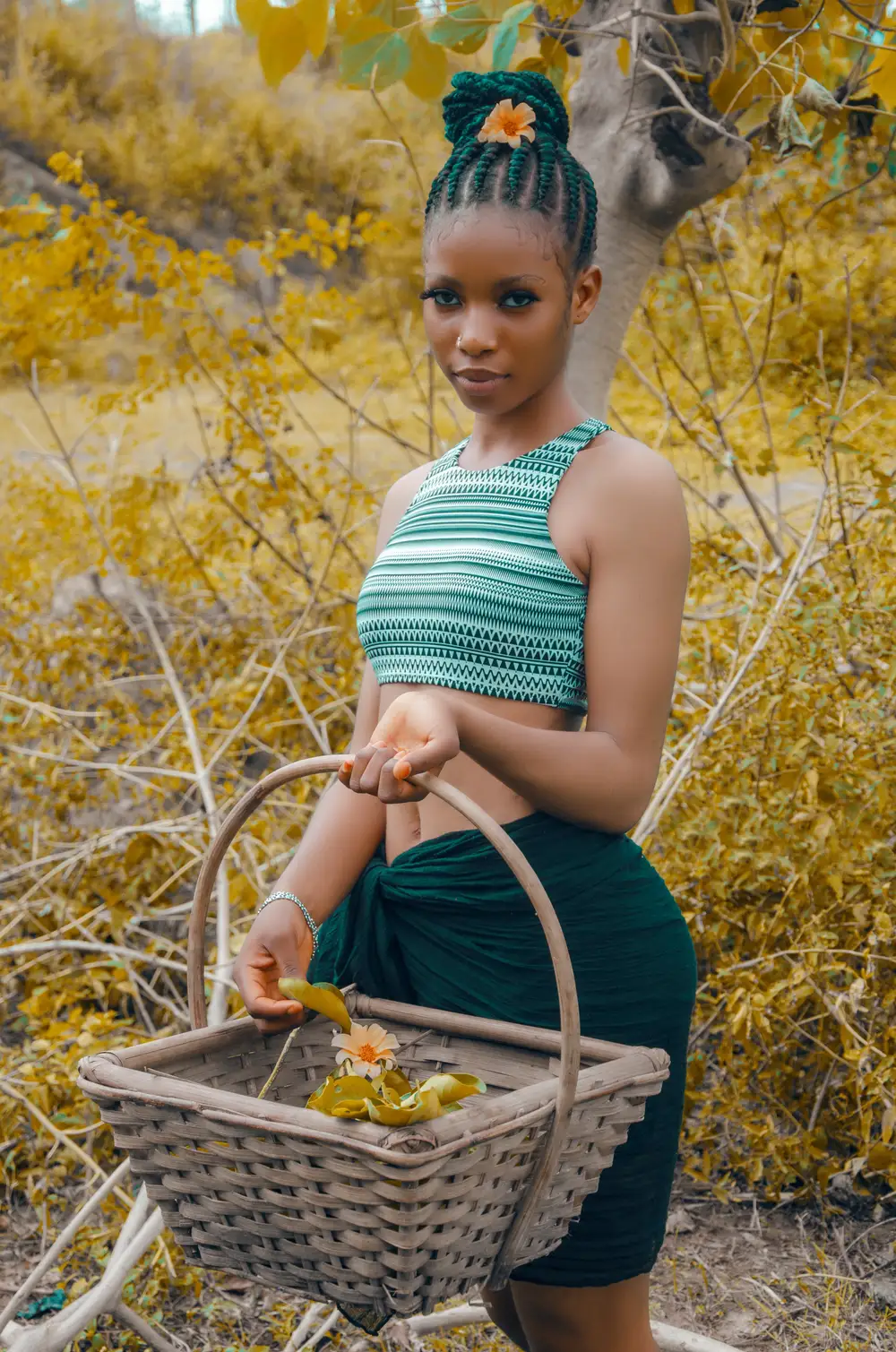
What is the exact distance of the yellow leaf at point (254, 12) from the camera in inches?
80.0

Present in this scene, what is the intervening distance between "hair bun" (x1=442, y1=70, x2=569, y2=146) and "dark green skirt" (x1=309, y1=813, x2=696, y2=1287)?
78 cm

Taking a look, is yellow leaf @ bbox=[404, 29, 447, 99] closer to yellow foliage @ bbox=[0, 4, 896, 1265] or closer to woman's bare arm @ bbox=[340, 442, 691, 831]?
yellow foliage @ bbox=[0, 4, 896, 1265]

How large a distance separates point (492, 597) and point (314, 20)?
3.95 ft

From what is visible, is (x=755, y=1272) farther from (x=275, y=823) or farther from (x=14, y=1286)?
(x=275, y=823)

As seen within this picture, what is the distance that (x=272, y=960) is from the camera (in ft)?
4.79

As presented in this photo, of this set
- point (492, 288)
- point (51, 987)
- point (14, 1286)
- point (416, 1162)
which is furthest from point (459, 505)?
point (51, 987)

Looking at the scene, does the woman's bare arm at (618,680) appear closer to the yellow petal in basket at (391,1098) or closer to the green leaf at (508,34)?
the yellow petal in basket at (391,1098)

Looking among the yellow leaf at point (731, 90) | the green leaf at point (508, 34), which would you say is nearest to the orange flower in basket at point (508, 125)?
the green leaf at point (508, 34)

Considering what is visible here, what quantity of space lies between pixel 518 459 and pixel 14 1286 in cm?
218

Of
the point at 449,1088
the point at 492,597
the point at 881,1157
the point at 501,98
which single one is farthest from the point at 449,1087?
the point at 881,1157

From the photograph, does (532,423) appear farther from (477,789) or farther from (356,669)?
(356,669)

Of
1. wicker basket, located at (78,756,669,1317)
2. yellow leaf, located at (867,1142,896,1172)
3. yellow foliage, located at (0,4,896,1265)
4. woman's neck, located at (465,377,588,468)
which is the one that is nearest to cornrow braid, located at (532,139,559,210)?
woman's neck, located at (465,377,588,468)

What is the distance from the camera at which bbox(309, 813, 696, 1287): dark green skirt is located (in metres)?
1.40

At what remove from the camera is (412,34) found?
2205 millimetres
